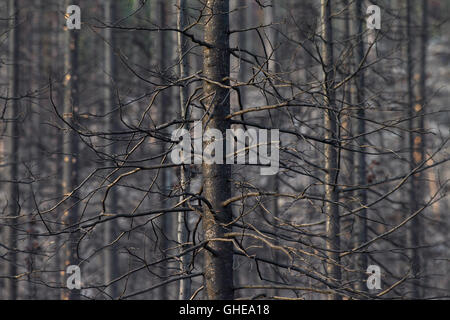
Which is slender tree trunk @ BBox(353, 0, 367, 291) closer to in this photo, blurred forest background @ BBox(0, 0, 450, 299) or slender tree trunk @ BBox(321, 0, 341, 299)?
blurred forest background @ BBox(0, 0, 450, 299)

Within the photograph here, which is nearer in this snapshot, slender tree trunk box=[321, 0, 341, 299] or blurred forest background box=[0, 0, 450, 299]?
blurred forest background box=[0, 0, 450, 299]

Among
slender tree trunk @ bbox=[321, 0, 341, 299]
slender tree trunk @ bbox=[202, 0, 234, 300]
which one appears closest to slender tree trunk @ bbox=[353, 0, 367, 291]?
slender tree trunk @ bbox=[321, 0, 341, 299]

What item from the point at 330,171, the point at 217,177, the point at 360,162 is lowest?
Answer: the point at 217,177

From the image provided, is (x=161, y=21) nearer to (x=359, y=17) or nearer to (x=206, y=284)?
(x=359, y=17)

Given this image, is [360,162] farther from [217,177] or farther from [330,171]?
[217,177]

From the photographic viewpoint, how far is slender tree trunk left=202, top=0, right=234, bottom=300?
7.14 metres

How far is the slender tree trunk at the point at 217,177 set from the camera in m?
7.14

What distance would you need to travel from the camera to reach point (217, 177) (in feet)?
23.8

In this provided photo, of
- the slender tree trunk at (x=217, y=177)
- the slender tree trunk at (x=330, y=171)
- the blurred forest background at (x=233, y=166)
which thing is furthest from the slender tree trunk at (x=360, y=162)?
the slender tree trunk at (x=217, y=177)

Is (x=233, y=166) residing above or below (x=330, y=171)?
below

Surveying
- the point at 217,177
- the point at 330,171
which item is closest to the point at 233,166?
the point at 217,177
